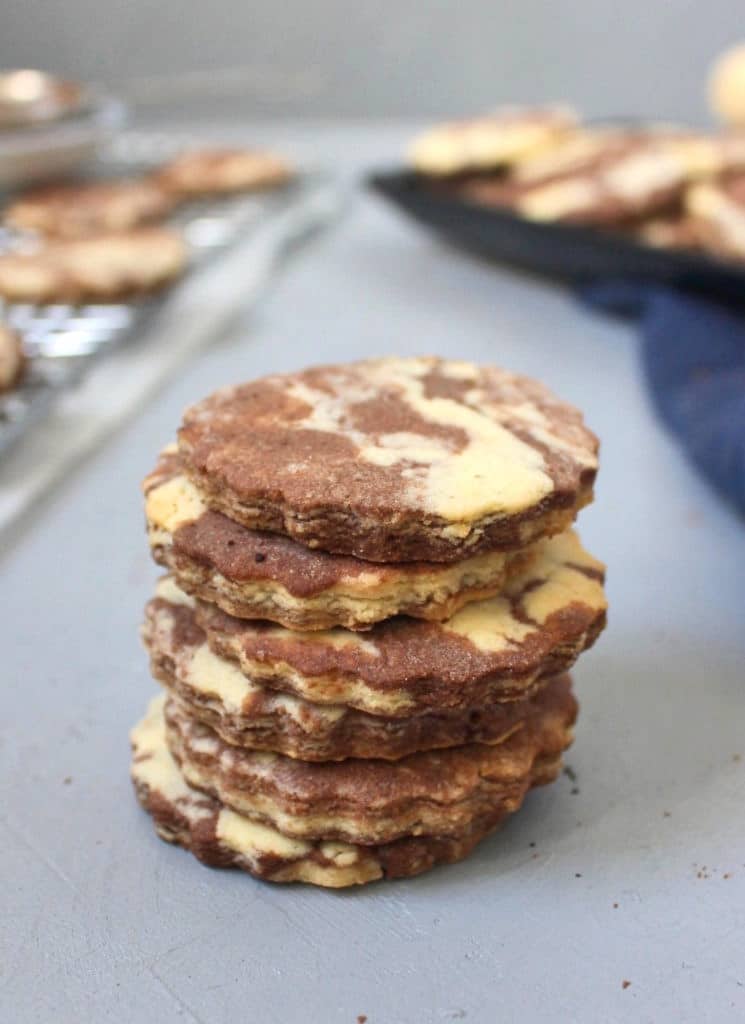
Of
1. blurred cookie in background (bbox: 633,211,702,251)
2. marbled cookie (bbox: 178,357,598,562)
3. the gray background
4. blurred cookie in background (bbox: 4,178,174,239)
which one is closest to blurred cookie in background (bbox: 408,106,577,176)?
blurred cookie in background (bbox: 633,211,702,251)

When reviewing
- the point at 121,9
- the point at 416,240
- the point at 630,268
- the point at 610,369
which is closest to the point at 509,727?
the point at 610,369

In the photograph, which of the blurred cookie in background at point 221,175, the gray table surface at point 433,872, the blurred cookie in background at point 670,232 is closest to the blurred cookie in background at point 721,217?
the blurred cookie in background at point 670,232

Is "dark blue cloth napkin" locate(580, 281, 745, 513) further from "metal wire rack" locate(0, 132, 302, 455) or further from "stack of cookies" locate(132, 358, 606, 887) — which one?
"metal wire rack" locate(0, 132, 302, 455)

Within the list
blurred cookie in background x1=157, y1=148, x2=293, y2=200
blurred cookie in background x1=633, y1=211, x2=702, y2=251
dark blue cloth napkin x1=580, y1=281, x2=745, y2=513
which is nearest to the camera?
dark blue cloth napkin x1=580, y1=281, x2=745, y2=513

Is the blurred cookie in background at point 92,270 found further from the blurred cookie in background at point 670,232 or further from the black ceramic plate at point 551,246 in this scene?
the blurred cookie in background at point 670,232

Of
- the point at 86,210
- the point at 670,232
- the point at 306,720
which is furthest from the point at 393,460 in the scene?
the point at 86,210

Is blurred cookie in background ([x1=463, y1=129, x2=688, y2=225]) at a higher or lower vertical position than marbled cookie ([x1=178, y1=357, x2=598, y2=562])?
lower

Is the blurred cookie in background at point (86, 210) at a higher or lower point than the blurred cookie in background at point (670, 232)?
higher
